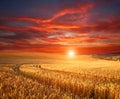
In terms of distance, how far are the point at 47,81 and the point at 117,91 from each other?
34.7 feet

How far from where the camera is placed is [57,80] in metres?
20.0

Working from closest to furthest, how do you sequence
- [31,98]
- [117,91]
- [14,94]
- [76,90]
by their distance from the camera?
[31,98]
[14,94]
[117,91]
[76,90]

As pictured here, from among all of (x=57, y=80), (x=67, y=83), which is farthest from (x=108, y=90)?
(x=57, y=80)

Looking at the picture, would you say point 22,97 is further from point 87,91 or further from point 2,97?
point 87,91

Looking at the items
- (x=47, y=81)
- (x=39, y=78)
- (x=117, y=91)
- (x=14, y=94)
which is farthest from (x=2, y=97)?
(x=39, y=78)

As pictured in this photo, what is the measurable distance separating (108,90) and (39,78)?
1255 centimetres

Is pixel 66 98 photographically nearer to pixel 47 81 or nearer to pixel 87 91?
pixel 87 91

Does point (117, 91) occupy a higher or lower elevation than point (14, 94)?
lower

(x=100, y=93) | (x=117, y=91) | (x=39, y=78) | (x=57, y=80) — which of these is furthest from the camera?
(x=39, y=78)

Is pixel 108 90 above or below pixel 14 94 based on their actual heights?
below

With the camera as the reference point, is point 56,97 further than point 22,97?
Yes

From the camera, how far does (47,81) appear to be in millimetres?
22047

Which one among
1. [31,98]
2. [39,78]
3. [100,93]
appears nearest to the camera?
[31,98]

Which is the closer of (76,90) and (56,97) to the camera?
(56,97)
